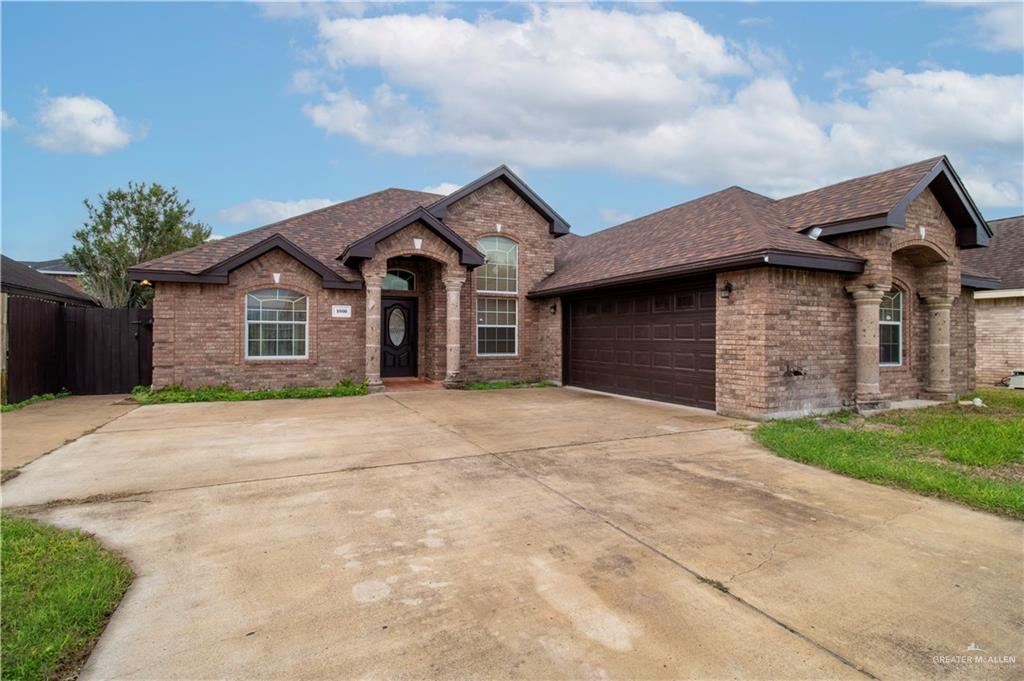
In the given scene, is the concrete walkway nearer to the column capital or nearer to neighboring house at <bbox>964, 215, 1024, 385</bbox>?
the column capital

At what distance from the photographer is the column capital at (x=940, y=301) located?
37.0 ft

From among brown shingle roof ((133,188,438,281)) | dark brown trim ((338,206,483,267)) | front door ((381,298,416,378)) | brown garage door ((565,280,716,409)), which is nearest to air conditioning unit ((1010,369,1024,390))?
brown garage door ((565,280,716,409))

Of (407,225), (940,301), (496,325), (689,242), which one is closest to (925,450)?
(689,242)

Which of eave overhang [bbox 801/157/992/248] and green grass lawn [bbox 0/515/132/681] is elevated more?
eave overhang [bbox 801/157/992/248]

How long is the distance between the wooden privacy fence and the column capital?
18.6 metres

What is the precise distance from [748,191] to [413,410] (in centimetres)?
1004

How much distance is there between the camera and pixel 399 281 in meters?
15.3

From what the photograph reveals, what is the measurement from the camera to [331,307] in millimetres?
13008

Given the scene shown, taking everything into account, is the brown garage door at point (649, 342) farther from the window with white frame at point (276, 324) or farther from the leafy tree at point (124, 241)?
the leafy tree at point (124, 241)

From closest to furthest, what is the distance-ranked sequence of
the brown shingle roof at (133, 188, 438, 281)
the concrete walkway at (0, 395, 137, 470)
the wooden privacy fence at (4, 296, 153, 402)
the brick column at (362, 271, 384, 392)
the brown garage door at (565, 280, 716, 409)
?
the concrete walkway at (0, 395, 137, 470), the brown garage door at (565, 280, 716, 409), the wooden privacy fence at (4, 296, 153, 402), the brown shingle roof at (133, 188, 438, 281), the brick column at (362, 271, 384, 392)

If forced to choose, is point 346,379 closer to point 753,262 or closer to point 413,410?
point 413,410

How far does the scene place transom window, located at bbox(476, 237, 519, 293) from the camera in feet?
49.2

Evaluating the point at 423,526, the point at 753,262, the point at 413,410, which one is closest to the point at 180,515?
the point at 423,526

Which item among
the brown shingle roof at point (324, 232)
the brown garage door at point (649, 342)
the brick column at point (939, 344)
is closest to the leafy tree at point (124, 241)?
the brown shingle roof at point (324, 232)
